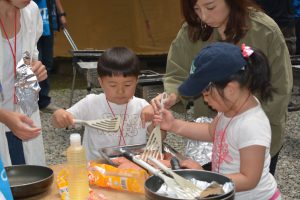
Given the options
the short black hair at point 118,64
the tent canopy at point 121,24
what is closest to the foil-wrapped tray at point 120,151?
the short black hair at point 118,64

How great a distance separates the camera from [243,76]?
1.88 meters

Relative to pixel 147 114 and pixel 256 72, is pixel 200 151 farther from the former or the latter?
pixel 256 72

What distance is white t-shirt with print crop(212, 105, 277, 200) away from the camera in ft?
6.11

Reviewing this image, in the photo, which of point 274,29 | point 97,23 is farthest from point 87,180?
point 97,23

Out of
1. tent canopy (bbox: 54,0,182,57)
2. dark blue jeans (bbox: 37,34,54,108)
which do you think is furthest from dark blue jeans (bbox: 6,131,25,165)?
tent canopy (bbox: 54,0,182,57)

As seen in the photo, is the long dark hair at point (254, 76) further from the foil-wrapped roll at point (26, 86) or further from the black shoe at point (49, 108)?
the black shoe at point (49, 108)

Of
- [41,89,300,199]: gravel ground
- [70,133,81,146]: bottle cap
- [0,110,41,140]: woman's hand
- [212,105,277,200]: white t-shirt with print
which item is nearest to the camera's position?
[70,133,81,146]: bottle cap

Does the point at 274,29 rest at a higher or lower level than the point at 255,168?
higher

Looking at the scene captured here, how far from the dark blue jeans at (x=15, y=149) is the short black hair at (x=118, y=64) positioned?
0.55m

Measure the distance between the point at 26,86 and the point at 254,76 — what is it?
1.07 meters

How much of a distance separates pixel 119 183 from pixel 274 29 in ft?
3.34

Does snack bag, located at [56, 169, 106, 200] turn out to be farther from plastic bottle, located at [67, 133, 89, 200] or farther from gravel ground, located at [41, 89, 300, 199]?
gravel ground, located at [41, 89, 300, 199]

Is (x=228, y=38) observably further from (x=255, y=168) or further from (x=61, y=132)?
(x=61, y=132)

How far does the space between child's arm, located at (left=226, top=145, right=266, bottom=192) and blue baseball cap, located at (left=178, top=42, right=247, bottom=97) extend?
0.27m
